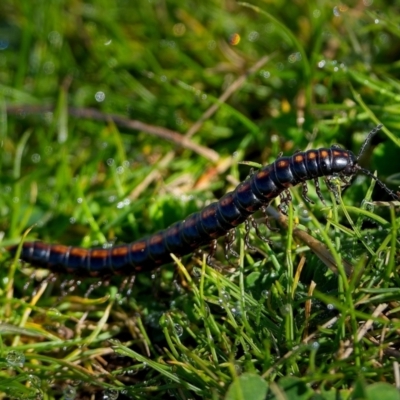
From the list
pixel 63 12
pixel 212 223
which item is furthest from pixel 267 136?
pixel 63 12

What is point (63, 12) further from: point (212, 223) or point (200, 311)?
point (200, 311)

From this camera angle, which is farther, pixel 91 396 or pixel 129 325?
pixel 129 325

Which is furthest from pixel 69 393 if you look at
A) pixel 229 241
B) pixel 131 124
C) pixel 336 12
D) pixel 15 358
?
pixel 336 12

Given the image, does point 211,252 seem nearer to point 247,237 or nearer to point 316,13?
point 247,237

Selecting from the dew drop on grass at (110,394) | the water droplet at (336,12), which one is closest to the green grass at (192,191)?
the dew drop on grass at (110,394)

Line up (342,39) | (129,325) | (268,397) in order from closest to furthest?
(268,397) → (129,325) → (342,39)

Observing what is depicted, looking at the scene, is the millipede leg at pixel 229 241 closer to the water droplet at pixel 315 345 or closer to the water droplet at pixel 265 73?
the water droplet at pixel 315 345

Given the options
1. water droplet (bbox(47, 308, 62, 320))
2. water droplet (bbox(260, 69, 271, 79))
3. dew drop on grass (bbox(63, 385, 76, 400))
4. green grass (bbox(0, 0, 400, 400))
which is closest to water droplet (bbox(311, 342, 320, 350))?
green grass (bbox(0, 0, 400, 400))
